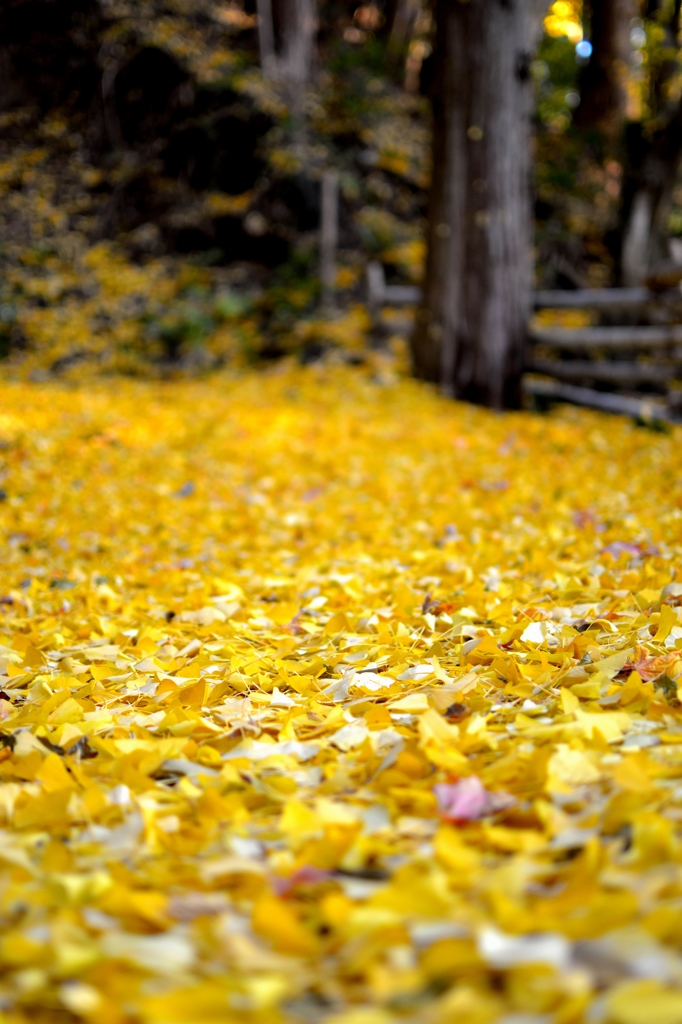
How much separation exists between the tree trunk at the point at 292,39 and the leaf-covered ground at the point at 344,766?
752 cm

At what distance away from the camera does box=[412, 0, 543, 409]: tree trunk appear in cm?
570

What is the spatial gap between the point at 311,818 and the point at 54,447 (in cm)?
372

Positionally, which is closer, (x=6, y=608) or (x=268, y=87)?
(x=6, y=608)

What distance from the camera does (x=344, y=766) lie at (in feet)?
4.44

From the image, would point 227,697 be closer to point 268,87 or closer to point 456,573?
A: point 456,573

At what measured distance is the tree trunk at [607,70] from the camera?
10.0m

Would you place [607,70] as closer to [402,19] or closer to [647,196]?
[402,19]

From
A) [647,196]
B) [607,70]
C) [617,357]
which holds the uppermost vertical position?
[607,70]

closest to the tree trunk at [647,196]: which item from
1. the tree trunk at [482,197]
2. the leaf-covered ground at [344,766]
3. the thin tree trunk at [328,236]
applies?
the tree trunk at [482,197]

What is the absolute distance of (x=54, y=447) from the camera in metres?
4.38

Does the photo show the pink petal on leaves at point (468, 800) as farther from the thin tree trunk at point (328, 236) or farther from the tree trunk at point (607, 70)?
the tree trunk at point (607, 70)

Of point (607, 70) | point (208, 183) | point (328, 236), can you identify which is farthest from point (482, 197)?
point (607, 70)

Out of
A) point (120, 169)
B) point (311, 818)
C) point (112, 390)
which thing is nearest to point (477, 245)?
point (112, 390)

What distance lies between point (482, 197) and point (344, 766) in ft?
17.8
